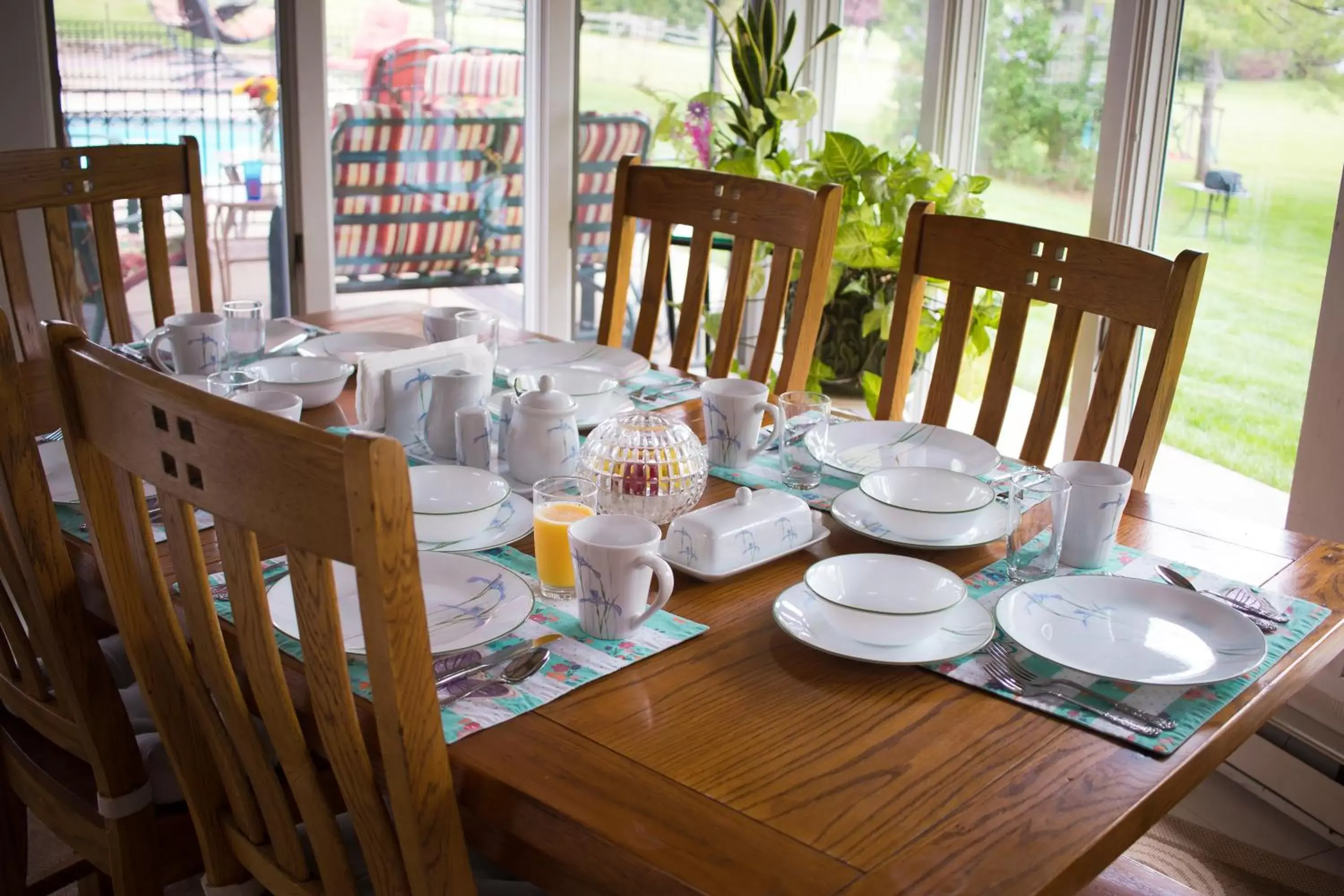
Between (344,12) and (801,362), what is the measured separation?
4.72 ft

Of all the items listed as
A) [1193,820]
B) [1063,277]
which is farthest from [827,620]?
[1193,820]

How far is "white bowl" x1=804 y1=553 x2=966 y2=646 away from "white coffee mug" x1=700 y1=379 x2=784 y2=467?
0.33 metres

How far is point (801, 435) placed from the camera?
1582 millimetres

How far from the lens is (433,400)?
159cm

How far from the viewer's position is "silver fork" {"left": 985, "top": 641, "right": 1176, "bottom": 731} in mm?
1054

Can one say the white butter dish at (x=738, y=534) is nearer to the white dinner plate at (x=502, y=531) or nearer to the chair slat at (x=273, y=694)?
the white dinner plate at (x=502, y=531)

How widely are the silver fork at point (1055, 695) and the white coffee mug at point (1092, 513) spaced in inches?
9.8

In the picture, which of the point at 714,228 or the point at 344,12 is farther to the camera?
the point at 344,12

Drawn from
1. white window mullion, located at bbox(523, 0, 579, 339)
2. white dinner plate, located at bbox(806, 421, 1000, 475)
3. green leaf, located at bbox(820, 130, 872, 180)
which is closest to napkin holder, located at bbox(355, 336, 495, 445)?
white dinner plate, located at bbox(806, 421, 1000, 475)

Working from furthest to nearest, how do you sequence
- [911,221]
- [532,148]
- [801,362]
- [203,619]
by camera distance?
[532,148]
[801,362]
[911,221]
[203,619]

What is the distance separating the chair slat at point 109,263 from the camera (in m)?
2.16

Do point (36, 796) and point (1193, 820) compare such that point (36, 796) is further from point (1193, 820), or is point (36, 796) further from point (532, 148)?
point (532, 148)

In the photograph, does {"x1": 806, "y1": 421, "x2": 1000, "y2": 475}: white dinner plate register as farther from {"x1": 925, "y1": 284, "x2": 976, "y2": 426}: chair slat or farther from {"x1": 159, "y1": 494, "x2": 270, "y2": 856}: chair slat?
{"x1": 159, "y1": 494, "x2": 270, "y2": 856}: chair slat

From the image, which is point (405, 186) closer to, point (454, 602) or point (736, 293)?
point (736, 293)
